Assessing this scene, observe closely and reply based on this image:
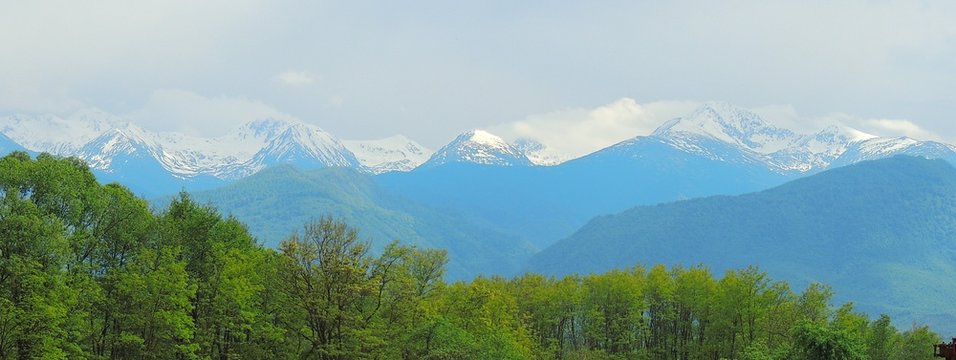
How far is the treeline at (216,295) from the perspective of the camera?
5578cm

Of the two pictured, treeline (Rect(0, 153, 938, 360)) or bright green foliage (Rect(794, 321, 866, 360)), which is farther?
bright green foliage (Rect(794, 321, 866, 360))

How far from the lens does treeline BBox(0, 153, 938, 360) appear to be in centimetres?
5578

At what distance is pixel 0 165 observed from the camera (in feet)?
203

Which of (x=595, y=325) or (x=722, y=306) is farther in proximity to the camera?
(x=595, y=325)

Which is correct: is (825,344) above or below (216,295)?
below

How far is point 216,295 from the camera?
66438 millimetres

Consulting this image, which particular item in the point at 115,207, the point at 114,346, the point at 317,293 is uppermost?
the point at 115,207

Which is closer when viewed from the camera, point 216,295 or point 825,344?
point 825,344

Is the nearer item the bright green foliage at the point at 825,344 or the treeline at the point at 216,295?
the treeline at the point at 216,295

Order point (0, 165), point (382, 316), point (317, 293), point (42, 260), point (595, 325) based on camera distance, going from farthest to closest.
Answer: point (595, 325) < point (382, 316) < point (317, 293) < point (0, 165) < point (42, 260)

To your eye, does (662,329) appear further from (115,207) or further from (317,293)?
(115,207)

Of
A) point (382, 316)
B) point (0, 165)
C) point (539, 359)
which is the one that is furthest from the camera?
point (539, 359)

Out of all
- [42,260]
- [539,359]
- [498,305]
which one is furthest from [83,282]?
[539,359]

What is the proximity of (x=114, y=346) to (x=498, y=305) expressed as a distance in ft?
118
